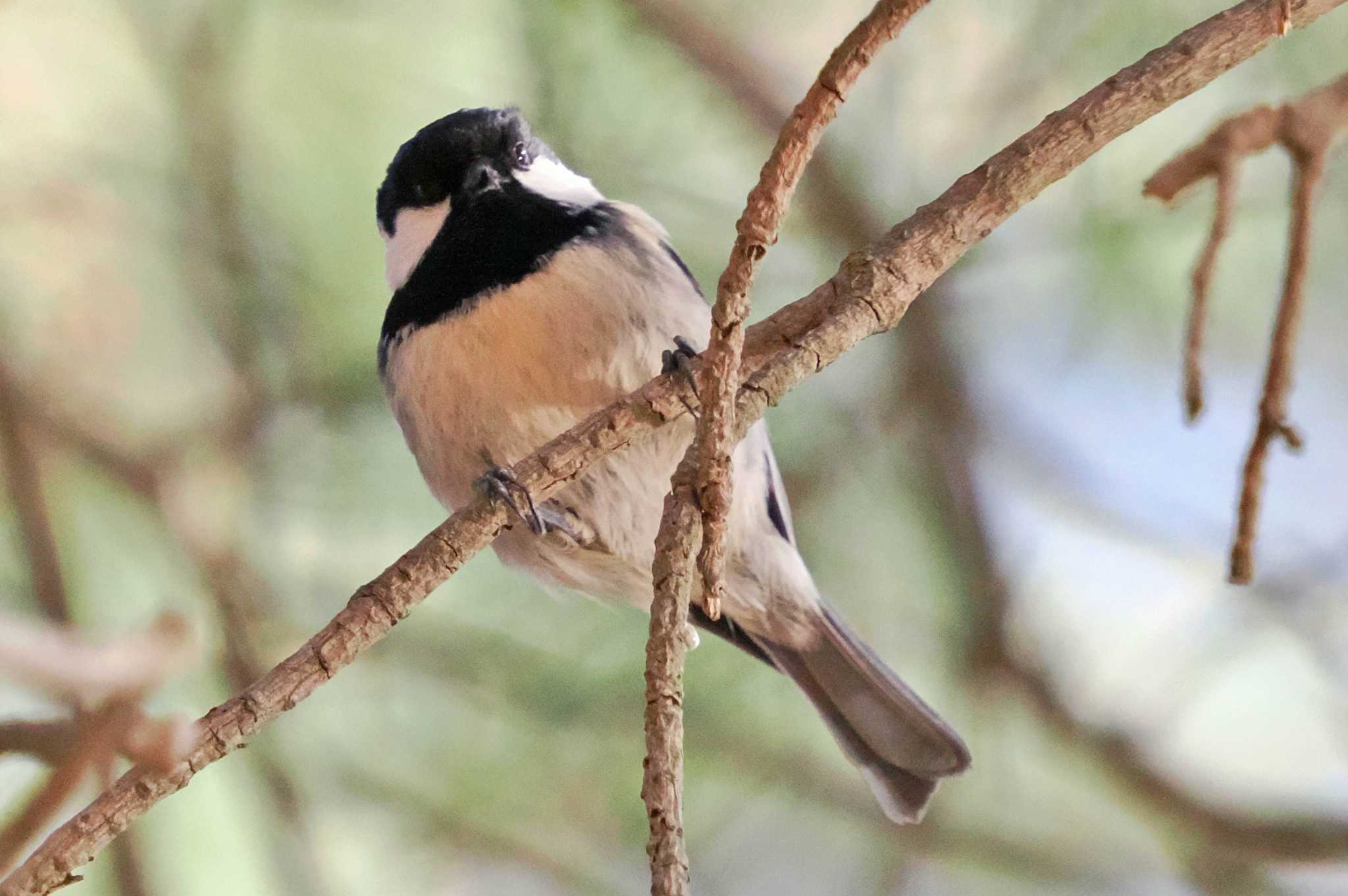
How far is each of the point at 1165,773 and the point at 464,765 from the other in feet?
3.45

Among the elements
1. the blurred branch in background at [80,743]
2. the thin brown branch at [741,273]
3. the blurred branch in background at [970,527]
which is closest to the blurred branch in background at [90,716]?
the blurred branch in background at [80,743]

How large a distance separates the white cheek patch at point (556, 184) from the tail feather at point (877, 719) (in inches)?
22.9

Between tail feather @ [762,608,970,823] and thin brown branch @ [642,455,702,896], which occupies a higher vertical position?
tail feather @ [762,608,970,823]

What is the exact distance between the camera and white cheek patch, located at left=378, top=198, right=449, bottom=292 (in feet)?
4.90

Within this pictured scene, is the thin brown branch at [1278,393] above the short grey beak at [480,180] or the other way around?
the other way around

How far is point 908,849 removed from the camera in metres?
2.03

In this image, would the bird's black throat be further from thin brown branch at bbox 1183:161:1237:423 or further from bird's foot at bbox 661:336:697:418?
thin brown branch at bbox 1183:161:1237:423

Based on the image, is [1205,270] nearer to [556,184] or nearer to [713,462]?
[713,462]

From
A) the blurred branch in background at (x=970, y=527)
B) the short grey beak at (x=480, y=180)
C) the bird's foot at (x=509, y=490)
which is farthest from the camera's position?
the blurred branch in background at (x=970, y=527)

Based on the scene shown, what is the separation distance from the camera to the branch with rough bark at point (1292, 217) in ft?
3.27

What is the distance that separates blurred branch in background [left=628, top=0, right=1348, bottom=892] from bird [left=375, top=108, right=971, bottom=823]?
1.47 feet

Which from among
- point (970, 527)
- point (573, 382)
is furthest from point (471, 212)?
point (970, 527)

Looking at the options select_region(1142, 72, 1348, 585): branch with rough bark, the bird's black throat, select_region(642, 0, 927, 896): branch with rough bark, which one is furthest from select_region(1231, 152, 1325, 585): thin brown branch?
the bird's black throat

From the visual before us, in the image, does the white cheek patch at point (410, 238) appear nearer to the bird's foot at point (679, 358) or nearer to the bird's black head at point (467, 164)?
the bird's black head at point (467, 164)
